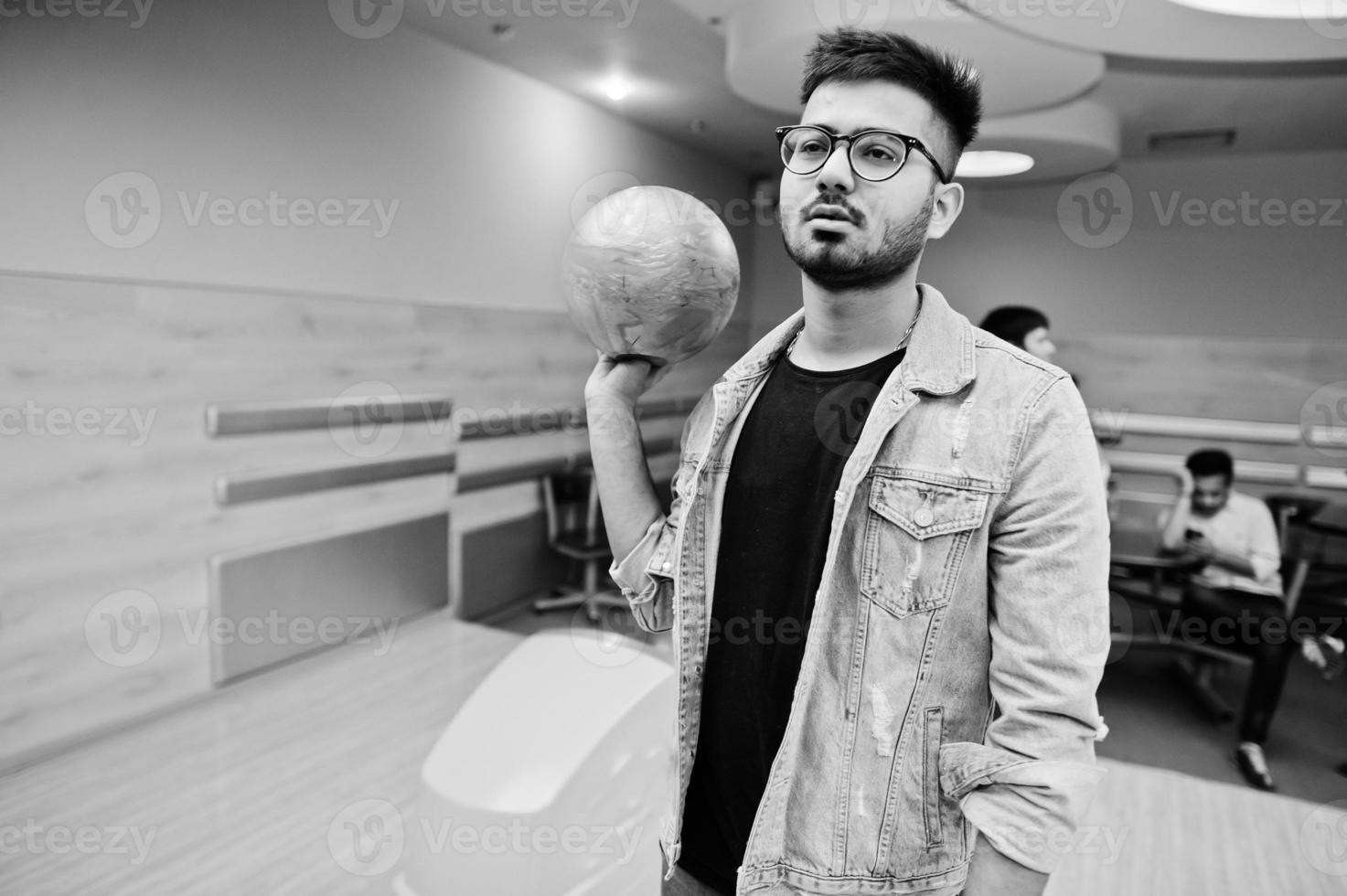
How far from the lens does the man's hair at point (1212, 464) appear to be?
13.6ft

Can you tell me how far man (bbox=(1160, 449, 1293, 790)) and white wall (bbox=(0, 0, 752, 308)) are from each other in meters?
3.63

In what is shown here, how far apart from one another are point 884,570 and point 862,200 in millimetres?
448

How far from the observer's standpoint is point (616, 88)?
4836 mm

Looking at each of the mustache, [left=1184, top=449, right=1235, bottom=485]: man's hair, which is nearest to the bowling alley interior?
the mustache

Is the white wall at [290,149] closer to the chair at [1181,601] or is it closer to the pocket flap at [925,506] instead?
the pocket flap at [925,506]

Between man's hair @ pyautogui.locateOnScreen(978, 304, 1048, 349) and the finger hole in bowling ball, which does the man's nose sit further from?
man's hair @ pyautogui.locateOnScreen(978, 304, 1048, 349)

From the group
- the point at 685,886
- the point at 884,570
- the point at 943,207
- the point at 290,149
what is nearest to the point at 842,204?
the point at 943,207

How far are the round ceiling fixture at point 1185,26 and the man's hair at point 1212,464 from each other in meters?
1.78

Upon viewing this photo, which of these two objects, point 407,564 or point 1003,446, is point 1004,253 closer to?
point 407,564

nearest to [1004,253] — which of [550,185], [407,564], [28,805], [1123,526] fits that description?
[1123,526]

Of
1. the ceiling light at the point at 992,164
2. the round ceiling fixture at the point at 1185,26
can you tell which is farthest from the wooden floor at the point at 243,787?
the ceiling light at the point at 992,164

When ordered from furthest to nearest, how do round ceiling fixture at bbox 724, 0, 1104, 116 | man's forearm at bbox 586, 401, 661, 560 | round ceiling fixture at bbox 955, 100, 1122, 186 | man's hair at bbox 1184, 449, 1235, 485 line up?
1. round ceiling fixture at bbox 955, 100, 1122, 186
2. man's hair at bbox 1184, 449, 1235, 485
3. round ceiling fixture at bbox 724, 0, 1104, 116
4. man's forearm at bbox 586, 401, 661, 560

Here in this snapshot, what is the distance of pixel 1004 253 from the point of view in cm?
672

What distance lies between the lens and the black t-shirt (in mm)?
1121
